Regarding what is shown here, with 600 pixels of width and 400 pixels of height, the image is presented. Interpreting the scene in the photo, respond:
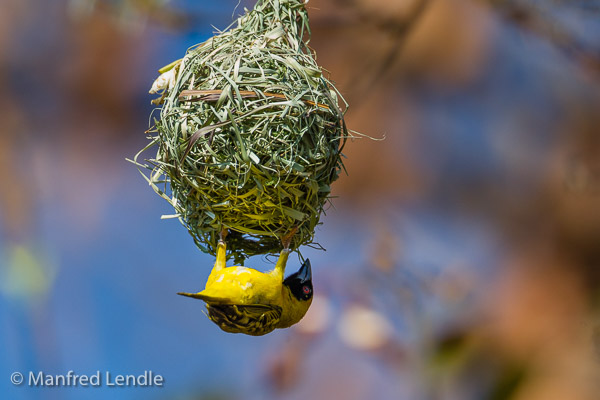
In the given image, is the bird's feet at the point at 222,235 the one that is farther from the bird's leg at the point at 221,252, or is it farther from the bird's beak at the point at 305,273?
the bird's beak at the point at 305,273

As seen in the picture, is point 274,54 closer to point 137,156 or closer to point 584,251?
point 137,156

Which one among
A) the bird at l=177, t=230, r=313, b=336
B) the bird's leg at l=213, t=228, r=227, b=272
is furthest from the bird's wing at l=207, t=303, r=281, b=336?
the bird's leg at l=213, t=228, r=227, b=272

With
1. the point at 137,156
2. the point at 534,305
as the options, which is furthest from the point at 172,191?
the point at 534,305

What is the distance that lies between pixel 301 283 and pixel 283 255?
95mm

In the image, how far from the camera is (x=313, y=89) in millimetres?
1427

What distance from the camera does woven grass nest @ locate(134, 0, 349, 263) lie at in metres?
1.36

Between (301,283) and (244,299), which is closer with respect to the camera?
(244,299)

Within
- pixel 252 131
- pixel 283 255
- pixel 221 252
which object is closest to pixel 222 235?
pixel 221 252

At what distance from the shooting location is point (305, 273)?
1567mm

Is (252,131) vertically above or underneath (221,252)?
above

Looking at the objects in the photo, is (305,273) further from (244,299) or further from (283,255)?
(244,299)

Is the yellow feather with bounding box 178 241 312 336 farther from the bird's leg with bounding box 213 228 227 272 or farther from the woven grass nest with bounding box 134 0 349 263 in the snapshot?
the woven grass nest with bounding box 134 0 349 263

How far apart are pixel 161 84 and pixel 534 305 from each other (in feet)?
5.59

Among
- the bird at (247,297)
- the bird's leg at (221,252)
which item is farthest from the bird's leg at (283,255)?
the bird's leg at (221,252)
